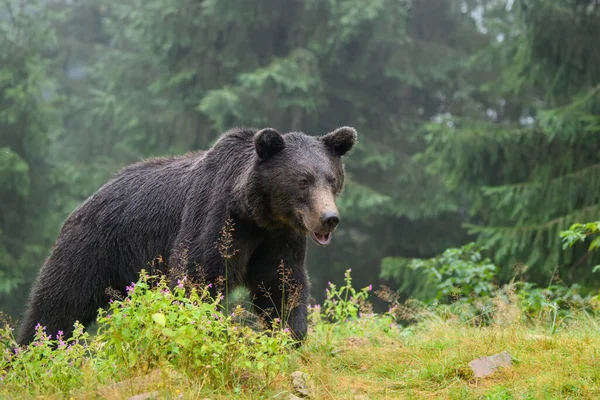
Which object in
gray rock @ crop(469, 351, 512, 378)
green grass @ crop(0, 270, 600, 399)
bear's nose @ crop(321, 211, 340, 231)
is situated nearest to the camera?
green grass @ crop(0, 270, 600, 399)

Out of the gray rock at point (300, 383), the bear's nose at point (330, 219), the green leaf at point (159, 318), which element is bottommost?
the gray rock at point (300, 383)

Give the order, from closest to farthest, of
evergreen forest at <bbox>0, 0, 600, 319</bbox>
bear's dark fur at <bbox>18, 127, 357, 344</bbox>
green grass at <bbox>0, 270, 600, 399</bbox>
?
green grass at <bbox>0, 270, 600, 399</bbox>, bear's dark fur at <bbox>18, 127, 357, 344</bbox>, evergreen forest at <bbox>0, 0, 600, 319</bbox>

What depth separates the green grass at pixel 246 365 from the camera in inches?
161

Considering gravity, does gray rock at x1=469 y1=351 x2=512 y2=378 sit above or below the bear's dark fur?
below

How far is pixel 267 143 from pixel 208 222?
747mm

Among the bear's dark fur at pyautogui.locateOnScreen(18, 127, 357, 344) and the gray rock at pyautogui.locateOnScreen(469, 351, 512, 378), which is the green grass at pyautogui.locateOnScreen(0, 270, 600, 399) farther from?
the bear's dark fur at pyautogui.locateOnScreen(18, 127, 357, 344)

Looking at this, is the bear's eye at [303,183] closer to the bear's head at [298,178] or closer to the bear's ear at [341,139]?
the bear's head at [298,178]

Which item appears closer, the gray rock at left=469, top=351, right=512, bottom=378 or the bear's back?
the gray rock at left=469, top=351, right=512, bottom=378

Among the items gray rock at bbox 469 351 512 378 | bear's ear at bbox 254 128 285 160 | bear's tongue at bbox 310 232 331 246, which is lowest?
gray rock at bbox 469 351 512 378

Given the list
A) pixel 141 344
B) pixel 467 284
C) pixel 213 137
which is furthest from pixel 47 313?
pixel 213 137

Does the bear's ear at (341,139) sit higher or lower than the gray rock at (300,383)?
higher

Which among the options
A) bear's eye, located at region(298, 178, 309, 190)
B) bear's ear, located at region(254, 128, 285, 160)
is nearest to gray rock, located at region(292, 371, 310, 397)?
bear's eye, located at region(298, 178, 309, 190)

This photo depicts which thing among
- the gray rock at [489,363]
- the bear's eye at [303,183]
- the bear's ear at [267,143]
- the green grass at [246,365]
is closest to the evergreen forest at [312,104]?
the bear's ear at [267,143]

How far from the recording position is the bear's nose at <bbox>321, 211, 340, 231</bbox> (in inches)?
204
